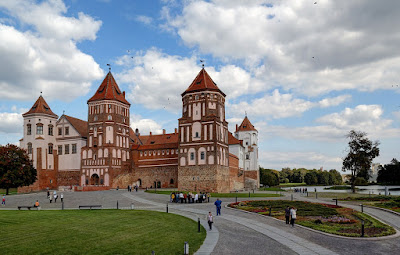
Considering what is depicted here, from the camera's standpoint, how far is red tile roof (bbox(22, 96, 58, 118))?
70.9 metres

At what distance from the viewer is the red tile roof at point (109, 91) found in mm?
70875

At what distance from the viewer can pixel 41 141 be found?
70125 millimetres

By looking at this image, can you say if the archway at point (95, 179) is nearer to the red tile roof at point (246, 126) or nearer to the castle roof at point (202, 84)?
the castle roof at point (202, 84)

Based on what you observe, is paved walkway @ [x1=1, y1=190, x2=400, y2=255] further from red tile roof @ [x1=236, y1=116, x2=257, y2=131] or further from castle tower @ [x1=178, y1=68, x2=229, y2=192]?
red tile roof @ [x1=236, y1=116, x2=257, y2=131]

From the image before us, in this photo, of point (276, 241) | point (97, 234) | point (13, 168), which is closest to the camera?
point (276, 241)

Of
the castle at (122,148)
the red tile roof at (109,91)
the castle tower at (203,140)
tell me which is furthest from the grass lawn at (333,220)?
the red tile roof at (109,91)

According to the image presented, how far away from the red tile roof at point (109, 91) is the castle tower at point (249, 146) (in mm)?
33660

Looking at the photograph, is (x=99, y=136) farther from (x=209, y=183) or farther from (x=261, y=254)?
(x=261, y=254)

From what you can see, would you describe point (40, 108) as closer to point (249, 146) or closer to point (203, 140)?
point (203, 140)

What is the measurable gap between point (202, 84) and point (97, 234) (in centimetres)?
4586

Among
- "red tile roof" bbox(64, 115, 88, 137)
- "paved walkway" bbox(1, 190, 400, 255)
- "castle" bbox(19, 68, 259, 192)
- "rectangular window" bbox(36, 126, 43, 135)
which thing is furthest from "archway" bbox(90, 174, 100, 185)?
"paved walkway" bbox(1, 190, 400, 255)

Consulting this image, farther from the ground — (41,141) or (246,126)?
(246,126)

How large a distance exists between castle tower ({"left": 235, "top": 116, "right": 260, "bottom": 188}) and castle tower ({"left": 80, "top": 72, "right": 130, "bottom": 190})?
108 feet

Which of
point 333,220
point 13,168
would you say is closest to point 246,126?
point 13,168
